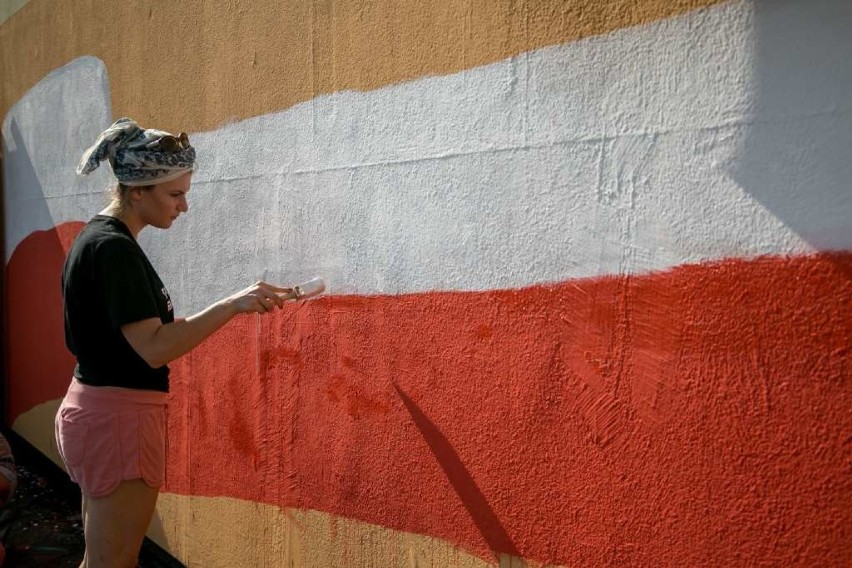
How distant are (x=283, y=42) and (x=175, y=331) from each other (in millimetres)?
1379

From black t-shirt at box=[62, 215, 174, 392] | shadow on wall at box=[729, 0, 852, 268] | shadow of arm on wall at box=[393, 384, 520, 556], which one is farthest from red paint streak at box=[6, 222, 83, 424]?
shadow on wall at box=[729, 0, 852, 268]

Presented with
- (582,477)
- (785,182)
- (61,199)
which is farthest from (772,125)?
(61,199)

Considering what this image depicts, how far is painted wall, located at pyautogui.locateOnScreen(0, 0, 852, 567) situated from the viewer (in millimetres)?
1952

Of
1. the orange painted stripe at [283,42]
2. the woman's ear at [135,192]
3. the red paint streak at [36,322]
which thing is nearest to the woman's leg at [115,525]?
the woman's ear at [135,192]

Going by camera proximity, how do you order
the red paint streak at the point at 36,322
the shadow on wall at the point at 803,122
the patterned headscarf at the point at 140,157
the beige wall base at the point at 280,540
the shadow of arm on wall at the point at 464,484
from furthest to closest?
the red paint streak at the point at 36,322 → the beige wall base at the point at 280,540 → the patterned headscarf at the point at 140,157 → the shadow of arm on wall at the point at 464,484 → the shadow on wall at the point at 803,122

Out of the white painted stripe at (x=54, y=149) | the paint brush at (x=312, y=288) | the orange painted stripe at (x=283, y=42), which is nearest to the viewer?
the orange painted stripe at (x=283, y=42)

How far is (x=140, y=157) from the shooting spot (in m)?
2.72

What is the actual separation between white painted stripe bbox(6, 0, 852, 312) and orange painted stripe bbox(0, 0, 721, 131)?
A: 0.06 metres

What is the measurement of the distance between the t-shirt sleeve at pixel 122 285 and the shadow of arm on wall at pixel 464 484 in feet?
2.86

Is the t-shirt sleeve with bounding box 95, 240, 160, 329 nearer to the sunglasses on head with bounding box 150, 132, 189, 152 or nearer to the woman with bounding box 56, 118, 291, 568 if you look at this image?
the woman with bounding box 56, 118, 291, 568

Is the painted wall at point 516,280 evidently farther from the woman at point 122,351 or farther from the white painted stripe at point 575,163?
the woman at point 122,351

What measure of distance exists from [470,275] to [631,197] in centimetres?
61

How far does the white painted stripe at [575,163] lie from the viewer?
6.34 feet

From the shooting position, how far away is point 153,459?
8.76 feet
